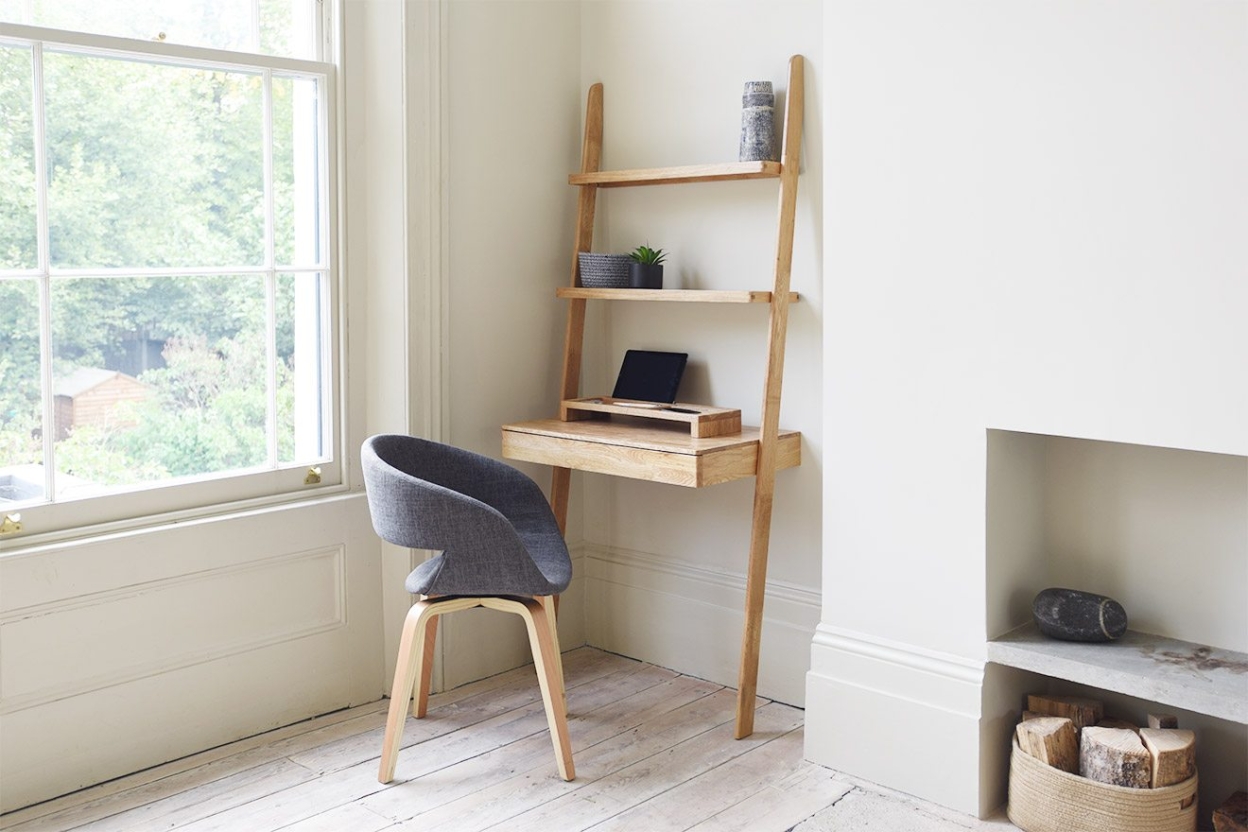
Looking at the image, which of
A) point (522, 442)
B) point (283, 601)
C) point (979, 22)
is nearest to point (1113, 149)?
point (979, 22)

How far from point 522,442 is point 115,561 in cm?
113

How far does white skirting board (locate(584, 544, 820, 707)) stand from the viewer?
3.44 meters

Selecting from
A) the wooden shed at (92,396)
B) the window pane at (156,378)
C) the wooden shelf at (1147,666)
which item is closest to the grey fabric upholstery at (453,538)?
the window pane at (156,378)

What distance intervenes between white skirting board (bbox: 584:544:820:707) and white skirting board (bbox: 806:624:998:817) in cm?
38

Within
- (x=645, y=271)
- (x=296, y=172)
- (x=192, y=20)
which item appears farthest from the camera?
(x=645, y=271)

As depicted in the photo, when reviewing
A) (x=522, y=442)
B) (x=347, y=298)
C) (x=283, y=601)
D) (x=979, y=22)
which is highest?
(x=979, y=22)

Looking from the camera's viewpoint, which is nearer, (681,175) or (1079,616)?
(1079,616)

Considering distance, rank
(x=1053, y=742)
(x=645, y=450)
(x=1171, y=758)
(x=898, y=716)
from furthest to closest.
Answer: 1. (x=645, y=450)
2. (x=898, y=716)
3. (x=1053, y=742)
4. (x=1171, y=758)

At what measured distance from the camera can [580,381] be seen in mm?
3824

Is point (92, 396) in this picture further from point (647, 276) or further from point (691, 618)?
point (691, 618)

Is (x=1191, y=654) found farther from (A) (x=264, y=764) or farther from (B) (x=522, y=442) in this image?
(A) (x=264, y=764)

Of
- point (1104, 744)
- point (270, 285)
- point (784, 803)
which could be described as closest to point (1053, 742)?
point (1104, 744)

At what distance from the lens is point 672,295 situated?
10.9 ft

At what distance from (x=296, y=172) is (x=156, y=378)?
0.68 m
